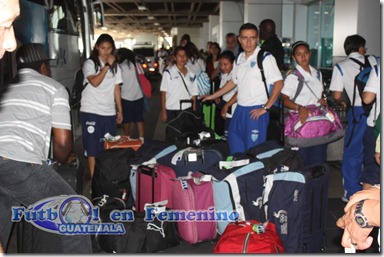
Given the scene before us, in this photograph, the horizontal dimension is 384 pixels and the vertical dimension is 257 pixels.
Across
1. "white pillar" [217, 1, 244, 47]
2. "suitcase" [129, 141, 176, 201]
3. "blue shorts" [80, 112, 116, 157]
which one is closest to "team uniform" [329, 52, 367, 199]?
"suitcase" [129, 141, 176, 201]

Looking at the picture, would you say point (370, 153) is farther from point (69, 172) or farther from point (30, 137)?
point (30, 137)

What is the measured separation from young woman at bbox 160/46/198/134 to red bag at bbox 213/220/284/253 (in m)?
3.50

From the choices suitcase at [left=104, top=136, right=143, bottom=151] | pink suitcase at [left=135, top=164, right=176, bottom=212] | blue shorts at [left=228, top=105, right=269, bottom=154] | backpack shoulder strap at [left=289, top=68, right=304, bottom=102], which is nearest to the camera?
pink suitcase at [left=135, top=164, right=176, bottom=212]

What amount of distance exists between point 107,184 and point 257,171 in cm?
164

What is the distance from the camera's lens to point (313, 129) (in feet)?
17.8

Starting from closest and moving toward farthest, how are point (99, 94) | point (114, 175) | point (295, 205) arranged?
point (295, 205) → point (114, 175) → point (99, 94)

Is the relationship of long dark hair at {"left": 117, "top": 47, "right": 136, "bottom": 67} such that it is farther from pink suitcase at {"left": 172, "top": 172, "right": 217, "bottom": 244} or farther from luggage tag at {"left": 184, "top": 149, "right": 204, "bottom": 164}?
pink suitcase at {"left": 172, "top": 172, "right": 217, "bottom": 244}

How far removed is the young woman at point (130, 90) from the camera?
8.50m

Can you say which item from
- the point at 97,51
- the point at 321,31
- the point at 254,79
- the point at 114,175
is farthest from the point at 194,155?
the point at 321,31

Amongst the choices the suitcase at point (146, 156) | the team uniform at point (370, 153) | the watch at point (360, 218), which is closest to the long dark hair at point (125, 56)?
the suitcase at point (146, 156)

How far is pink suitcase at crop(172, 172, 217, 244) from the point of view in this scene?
15.1ft

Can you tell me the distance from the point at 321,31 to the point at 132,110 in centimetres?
884

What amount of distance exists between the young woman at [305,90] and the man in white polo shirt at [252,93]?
0.27 metres

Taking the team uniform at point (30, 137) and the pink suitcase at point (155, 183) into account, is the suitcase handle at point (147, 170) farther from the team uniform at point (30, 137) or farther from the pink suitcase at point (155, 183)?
the team uniform at point (30, 137)
